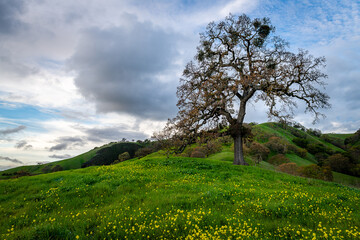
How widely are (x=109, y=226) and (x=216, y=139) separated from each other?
1490 centimetres

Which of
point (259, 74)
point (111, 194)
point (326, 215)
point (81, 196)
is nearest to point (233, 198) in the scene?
point (326, 215)

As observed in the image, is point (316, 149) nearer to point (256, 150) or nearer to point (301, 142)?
point (301, 142)

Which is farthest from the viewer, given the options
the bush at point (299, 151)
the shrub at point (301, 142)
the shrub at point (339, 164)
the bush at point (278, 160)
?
the shrub at point (301, 142)

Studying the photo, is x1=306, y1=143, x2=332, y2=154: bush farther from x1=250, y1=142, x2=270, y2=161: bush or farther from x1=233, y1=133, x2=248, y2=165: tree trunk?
x1=233, y1=133, x2=248, y2=165: tree trunk

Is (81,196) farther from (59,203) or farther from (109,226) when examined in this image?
(109,226)

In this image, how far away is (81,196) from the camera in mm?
9469

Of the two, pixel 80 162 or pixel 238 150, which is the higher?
pixel 238 150

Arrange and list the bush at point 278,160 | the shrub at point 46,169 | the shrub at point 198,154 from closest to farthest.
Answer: the shrub at point 198,154 → the bush at point 278,160 → the shrub at point 46,169

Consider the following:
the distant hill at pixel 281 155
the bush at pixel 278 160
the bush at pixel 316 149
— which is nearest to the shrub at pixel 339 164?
the distant hill at pixel 281 155

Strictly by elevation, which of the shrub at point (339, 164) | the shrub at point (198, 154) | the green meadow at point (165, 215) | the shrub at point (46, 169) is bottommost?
the shrub at point (339, 164)

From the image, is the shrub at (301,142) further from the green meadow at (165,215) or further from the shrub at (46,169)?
the shrub at (46,169)

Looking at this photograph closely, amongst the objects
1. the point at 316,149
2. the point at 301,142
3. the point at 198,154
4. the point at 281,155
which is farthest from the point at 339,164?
the point at 198,154

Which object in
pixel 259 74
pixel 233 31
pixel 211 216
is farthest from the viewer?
pixel 233 31

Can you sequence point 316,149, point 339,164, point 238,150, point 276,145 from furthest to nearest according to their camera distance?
1. point 316,149
2. point 276,145
3. point 339,164
4. point 238,150
